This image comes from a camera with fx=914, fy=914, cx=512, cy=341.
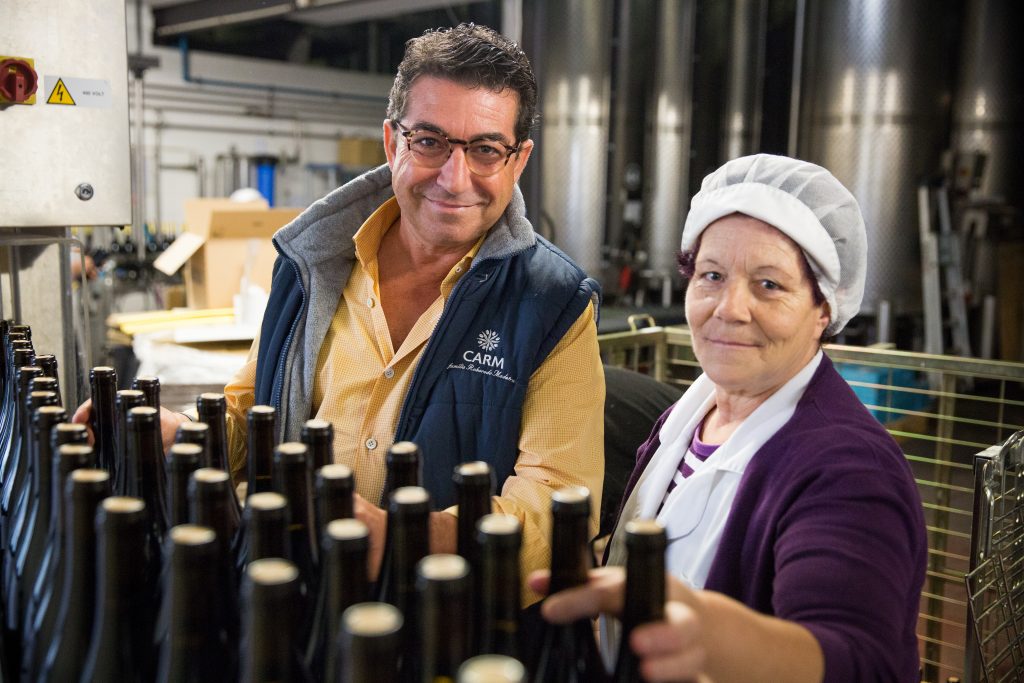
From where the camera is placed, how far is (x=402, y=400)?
135 cm

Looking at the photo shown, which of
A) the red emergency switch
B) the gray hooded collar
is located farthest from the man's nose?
the red emergency switch

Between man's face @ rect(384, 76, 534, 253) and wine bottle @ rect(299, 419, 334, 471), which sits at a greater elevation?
man's face @ rect(384, 76, 534, 253)

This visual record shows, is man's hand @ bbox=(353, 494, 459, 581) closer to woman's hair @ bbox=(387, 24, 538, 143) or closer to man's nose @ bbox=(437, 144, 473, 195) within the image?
man's nose @ bbox=(437, 144, 473, 195)

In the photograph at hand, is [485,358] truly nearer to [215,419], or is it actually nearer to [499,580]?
[215,419]

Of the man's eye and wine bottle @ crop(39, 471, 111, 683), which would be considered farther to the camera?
the man's eye

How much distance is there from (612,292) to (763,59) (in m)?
2.32

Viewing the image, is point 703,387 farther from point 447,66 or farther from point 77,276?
point 77,276

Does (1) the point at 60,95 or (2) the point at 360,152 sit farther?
(2) the point at 360,152

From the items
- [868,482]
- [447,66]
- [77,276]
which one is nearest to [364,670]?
[868,482]

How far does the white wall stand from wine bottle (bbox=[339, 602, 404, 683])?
8441 mm

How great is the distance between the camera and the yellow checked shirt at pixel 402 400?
3.99ft

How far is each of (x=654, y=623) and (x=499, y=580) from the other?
110 millimetres

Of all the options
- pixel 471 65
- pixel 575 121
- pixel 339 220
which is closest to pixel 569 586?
pixel 471 65

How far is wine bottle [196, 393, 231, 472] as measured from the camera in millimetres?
1040
